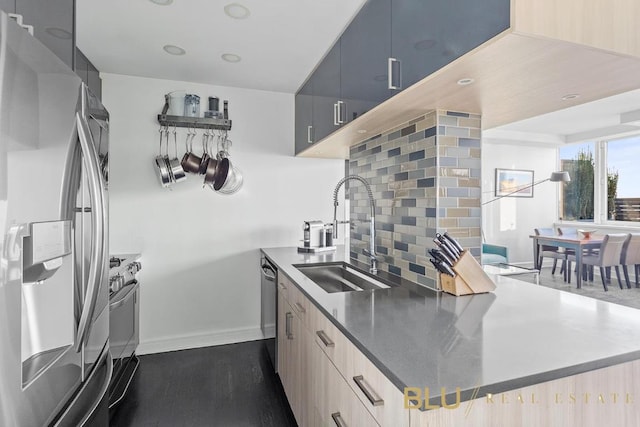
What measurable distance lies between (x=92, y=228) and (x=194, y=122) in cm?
195

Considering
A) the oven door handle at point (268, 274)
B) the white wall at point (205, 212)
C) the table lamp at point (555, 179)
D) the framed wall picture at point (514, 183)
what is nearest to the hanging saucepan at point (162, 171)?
the white wall at point (205, 212)

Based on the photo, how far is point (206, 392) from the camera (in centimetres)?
217

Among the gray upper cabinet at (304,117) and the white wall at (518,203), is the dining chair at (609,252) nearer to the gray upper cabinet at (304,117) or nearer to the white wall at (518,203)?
the white wall at (518,203)

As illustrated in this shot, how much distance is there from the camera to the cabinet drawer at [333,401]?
3.30 feet

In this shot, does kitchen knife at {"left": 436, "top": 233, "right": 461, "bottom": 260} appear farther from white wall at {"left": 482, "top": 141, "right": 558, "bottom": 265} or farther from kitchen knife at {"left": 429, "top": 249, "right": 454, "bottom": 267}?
white wall at {"left": 482, "top": 141, "right": 558, "bottom": 265}

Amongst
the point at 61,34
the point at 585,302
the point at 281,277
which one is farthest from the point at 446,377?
the point at 61,34

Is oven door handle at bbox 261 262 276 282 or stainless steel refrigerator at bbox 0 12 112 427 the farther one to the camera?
oven door handle at bbox 261 262 276 282

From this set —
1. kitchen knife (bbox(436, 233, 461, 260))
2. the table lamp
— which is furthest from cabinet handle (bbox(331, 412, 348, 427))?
the table lamp

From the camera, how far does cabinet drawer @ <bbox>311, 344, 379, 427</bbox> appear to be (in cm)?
100

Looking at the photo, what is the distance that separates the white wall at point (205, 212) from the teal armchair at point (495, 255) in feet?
8.99

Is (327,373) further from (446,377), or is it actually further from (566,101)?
(566,101)

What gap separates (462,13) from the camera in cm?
100

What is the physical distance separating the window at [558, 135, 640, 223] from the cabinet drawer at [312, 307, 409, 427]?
6.81m

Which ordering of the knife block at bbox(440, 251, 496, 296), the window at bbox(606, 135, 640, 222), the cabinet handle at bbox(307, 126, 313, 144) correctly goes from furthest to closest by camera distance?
the window at bbox(606, 135, 640, 222) → the cabinet handle at bbox(307, 126, 313, 144) → the knife block at bbox(440, 251, 496, 296)
